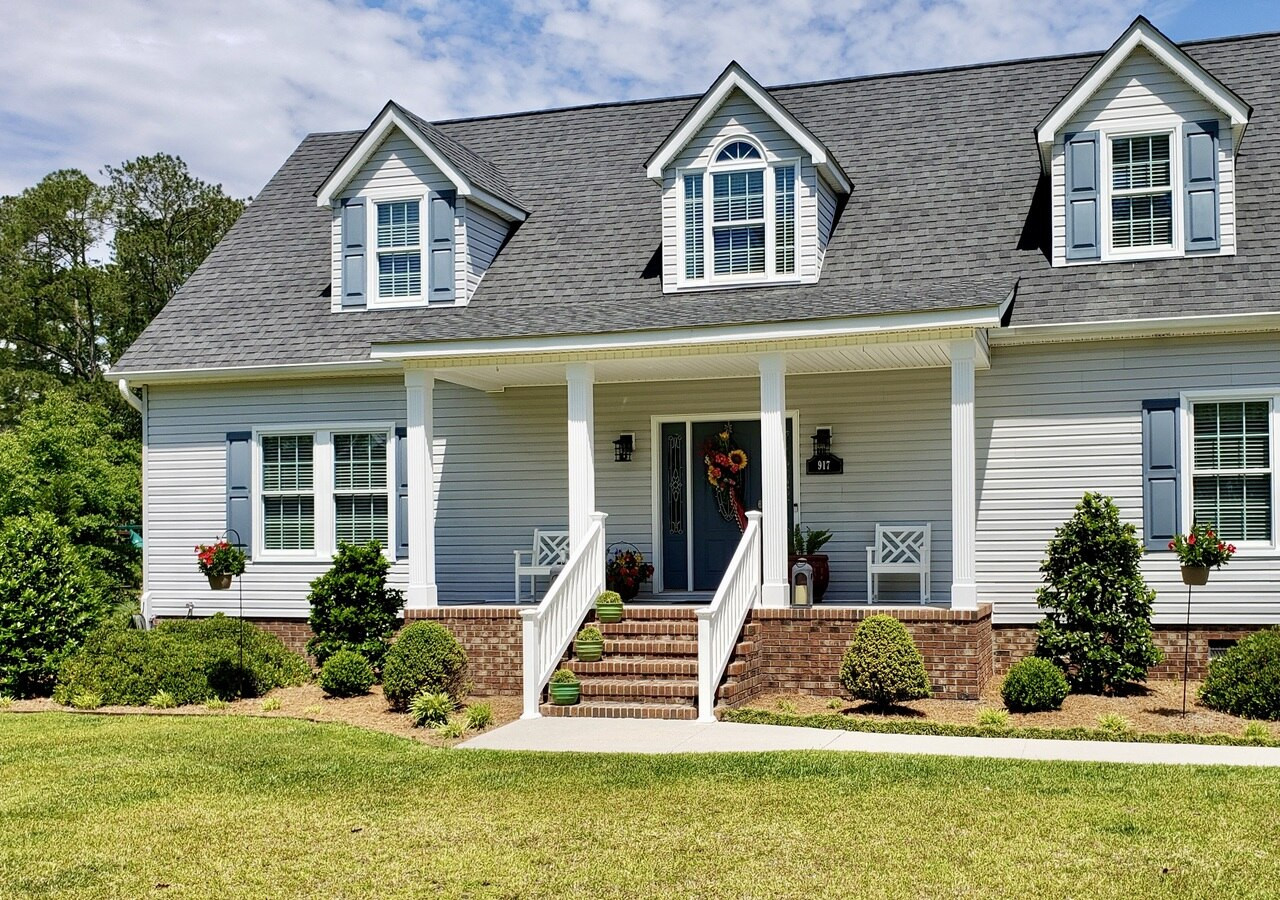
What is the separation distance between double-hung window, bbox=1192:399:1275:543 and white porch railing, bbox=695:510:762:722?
15.3ft

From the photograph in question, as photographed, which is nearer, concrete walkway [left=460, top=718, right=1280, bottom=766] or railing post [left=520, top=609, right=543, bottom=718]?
concrete walkway [left=460, top=718, right=1280, bottom=766]

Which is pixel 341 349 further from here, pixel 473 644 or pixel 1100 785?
pixel 1100 785

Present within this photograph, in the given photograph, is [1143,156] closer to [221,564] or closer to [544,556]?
[544,556]

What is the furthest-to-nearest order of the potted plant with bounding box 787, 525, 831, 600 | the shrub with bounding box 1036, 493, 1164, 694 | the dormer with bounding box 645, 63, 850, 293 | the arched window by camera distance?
the arched window < the dormer with bounding box 645, 63, 850, 293 < the potted plant with bounding box 787, 525, 831, 600 < the shrub with bounding box 1036, 493, 1164, 694

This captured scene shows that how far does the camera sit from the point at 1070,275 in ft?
46.3

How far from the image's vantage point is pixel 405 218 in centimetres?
1653

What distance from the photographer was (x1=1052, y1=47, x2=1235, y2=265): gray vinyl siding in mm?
13758

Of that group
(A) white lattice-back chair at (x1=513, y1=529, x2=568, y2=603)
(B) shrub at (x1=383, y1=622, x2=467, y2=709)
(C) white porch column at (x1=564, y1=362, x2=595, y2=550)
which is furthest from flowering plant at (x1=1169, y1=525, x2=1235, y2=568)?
(B) shrub at (x1=383, y1=622, x2=467, y2=709)

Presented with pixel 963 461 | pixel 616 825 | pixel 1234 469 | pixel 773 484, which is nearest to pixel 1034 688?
pixel 963 461

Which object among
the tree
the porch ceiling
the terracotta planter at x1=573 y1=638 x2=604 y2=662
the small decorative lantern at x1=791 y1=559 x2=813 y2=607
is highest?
the tree

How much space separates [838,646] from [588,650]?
248 cm

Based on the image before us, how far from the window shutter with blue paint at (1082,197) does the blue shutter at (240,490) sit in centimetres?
1026

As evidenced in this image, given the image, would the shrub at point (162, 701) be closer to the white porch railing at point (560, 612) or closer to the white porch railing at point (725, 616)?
the white porch railing at point (560, 612)

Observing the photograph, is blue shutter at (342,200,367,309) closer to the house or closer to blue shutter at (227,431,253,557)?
the house
